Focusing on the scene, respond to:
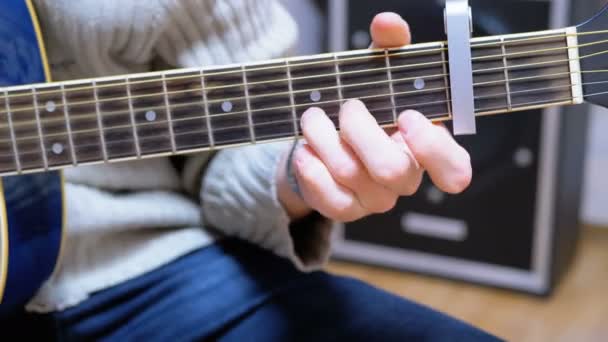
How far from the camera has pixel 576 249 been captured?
5.40ft

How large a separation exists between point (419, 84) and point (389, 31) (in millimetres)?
48

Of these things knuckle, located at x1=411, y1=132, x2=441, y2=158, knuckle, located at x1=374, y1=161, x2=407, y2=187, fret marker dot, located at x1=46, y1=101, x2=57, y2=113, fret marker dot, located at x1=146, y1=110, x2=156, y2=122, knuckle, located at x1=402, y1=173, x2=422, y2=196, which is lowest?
knuckle, located at x1=402, y1=173, x2=422, y2=196

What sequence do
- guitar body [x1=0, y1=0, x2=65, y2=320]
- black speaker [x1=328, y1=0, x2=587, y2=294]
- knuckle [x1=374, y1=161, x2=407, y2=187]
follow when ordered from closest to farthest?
1. knuckle [x1=374, y1=161, x2=407, y2=187]
2. guitar body [x1=0, y1=0, x2=65, y2=320]
3. black speaker [x1=328, y1=0, x2=587, y2=294]

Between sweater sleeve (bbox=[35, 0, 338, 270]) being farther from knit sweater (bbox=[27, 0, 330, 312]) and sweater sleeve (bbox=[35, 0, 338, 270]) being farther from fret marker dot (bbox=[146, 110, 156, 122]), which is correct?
fret marker dot (bbox=[146, 110, 156, 122])

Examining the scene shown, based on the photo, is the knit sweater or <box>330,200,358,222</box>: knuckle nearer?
<box>330,200,358,222</box>: knuckle

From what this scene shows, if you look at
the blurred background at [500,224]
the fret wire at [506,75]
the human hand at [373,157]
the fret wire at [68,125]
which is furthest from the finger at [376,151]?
the blurred background at [500,224]

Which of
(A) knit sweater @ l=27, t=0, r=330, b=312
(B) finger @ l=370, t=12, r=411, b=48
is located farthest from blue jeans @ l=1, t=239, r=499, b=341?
(B) finger @ l=370, t=12, r=411, b=48

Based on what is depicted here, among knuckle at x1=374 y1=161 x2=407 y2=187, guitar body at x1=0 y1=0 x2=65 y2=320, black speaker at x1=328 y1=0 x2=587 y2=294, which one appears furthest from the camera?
black speaker at x1=328 y1=0 x2=587 y2=294

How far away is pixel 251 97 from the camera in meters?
0.60

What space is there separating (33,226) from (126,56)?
19 cm

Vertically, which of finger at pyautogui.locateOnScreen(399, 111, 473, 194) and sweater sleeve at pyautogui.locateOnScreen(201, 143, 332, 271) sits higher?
finger at pyautogui.locateOnScreen(399, 111, 473, 194)

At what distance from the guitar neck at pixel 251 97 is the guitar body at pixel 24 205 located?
0.02 m

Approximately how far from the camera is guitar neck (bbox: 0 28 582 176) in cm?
58

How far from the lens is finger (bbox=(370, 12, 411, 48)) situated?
1.85 ft
